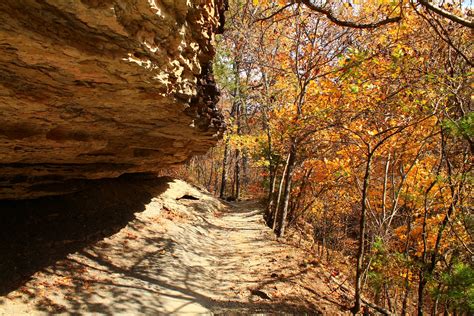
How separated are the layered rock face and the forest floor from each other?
2.08 m

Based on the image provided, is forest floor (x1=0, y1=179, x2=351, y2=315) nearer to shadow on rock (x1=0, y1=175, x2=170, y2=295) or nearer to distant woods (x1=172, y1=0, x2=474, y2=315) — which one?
shadow on rock (x1=0, y1=175, x2=170, y2=295)

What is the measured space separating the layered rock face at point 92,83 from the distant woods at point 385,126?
1747mm

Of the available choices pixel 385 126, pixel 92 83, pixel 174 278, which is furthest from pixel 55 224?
pixel 385 126

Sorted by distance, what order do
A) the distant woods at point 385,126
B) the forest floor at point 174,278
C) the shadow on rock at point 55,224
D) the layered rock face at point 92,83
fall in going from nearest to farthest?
the layered rock face at point 92,83, the forest floor at point 174,278, the shadow on rock at point 55,224, the distant woods at point 385,126

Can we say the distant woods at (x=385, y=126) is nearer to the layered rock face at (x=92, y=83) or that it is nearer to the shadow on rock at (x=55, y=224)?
the layered rock face at (x=92, y=83)

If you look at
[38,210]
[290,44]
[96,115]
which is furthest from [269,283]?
[290,44]

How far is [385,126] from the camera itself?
8.85 m

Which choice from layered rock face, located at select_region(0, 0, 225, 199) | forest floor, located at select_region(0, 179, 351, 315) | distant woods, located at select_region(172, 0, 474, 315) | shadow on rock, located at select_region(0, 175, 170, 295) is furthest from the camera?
distant woods, located at select_region(172, 0, 474, 315)

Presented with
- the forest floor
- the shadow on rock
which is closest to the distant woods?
the forest floor

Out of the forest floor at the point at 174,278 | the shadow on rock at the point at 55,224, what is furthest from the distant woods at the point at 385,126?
the shadow on rock at the point at 55,224

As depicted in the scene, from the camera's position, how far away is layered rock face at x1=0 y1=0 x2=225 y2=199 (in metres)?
2.64

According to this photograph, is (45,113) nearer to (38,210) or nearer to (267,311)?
(38,210)

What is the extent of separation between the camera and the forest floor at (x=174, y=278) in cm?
501

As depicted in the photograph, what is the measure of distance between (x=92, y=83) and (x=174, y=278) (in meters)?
4.70
